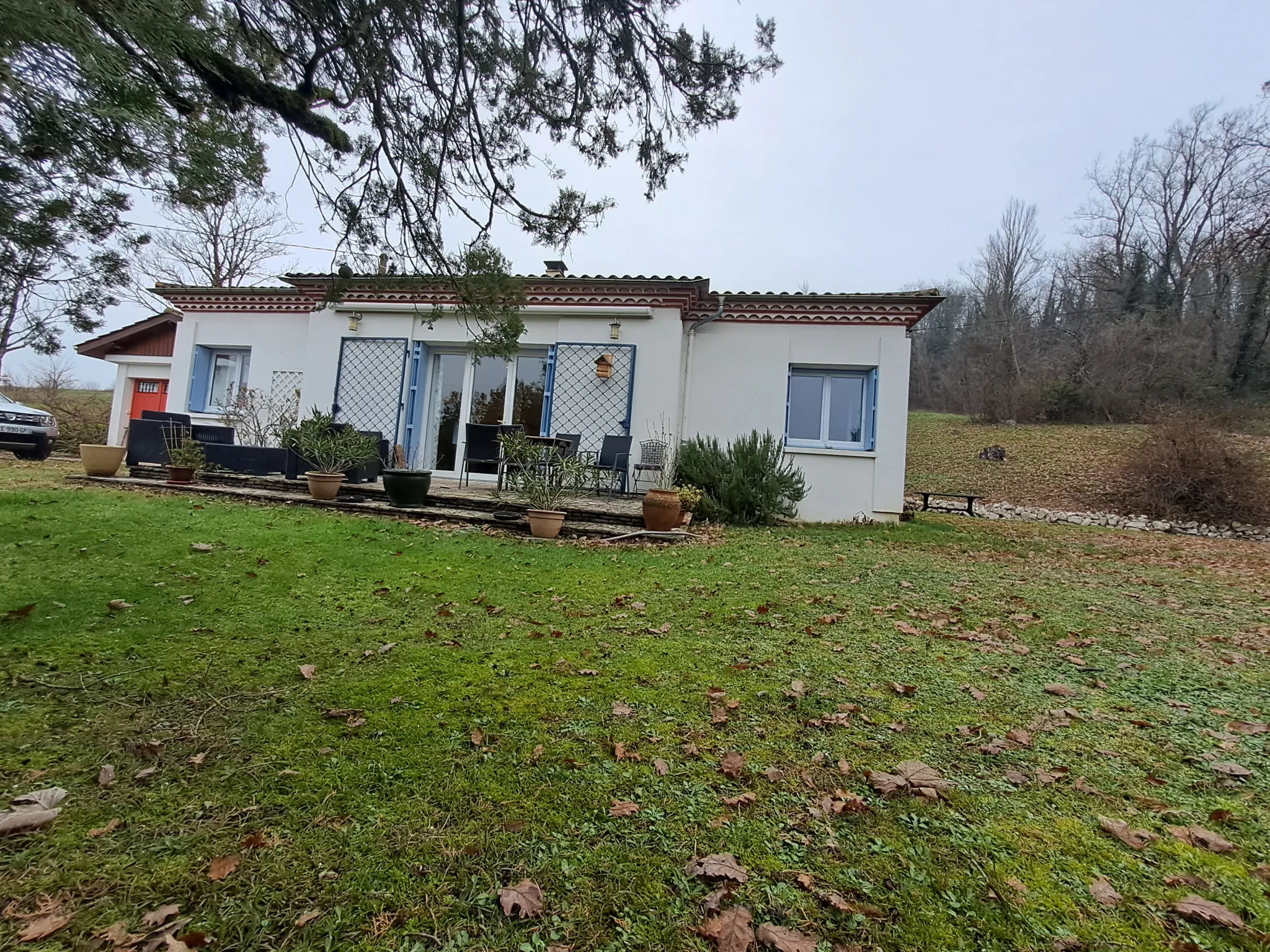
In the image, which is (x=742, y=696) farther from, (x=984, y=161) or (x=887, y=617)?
(x=984, y=161)

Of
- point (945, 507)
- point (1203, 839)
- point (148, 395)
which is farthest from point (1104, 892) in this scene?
point (148, 395)

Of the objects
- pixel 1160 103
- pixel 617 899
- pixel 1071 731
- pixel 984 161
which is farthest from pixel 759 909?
pixel 1160 103

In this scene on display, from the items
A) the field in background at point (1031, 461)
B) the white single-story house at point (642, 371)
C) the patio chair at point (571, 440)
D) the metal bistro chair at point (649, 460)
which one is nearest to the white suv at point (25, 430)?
the white single-story house at point (642, 371)

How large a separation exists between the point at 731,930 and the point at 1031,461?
19071mm

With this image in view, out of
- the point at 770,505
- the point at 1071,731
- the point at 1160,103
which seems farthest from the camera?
the point at 1160,103

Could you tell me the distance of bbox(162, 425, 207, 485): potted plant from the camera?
27.0 ft

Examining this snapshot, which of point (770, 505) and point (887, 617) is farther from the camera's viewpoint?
point (770, 505)

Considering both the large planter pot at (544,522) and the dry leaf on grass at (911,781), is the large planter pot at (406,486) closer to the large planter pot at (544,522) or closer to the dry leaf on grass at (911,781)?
the large planter pot at (544,522)

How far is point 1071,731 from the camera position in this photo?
2.31m

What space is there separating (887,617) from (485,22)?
5095mm

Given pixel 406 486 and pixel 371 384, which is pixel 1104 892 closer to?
pixel 406 486

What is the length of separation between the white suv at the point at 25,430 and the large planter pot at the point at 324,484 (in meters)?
8.24

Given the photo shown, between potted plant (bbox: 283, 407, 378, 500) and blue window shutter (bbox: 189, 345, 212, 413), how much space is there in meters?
4.98

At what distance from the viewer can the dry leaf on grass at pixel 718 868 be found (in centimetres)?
150
